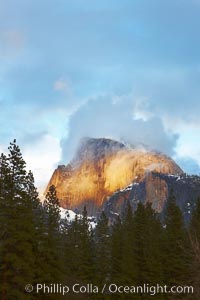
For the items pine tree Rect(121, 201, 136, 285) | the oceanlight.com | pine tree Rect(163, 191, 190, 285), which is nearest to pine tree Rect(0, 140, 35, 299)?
the oceanlight.com

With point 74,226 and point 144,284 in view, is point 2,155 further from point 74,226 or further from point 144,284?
point 74,226

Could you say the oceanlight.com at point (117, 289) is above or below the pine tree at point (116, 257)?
below

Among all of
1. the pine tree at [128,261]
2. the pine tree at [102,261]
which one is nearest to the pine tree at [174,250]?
the pine tree at [128,261]

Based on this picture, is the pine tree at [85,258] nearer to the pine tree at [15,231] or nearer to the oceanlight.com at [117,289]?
the oceanlight.com at [117,289]

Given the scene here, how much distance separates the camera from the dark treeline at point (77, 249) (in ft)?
120

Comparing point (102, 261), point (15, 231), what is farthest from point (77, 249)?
point (15, 231)

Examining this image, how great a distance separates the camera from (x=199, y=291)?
29625 millimetres

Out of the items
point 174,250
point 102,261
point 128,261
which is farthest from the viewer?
point 102,261

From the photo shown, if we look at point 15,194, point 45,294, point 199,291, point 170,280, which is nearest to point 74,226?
point 170,280

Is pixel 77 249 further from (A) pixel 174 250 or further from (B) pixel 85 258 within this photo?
(A) pixel 174 250

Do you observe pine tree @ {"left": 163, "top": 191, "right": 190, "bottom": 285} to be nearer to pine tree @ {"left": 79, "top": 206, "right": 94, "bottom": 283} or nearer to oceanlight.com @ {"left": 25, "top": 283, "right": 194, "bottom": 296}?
oceanlight.com @ {"left": 25, "top": 283, "right": 194, "bottom": 296}

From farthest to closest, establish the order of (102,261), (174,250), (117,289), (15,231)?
(102,261) → (174,250) → (117,289) → (15,231)

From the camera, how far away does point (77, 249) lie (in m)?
62.7

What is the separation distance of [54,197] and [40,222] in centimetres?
928
